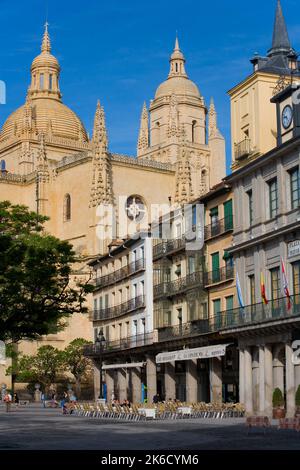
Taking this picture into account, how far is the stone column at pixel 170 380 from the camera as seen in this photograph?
5203 centimetres

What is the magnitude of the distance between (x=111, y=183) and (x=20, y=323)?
55238 mm

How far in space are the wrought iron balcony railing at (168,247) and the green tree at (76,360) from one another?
20.8 metres

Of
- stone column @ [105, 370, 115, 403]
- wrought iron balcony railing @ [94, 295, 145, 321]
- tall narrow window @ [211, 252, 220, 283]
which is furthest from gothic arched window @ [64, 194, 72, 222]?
tall narrow window @ [211, 252, 220, 283]

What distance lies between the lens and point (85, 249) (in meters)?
84.9

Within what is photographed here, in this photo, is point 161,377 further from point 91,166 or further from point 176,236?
point 91,166

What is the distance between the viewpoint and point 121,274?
62156 mm

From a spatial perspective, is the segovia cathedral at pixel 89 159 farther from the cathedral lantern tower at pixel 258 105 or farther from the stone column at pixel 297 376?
the stone column at pixel 297 376

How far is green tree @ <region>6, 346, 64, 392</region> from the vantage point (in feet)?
240

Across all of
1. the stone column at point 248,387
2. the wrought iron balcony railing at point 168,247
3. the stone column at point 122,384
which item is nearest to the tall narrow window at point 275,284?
the stone column at point 248,387

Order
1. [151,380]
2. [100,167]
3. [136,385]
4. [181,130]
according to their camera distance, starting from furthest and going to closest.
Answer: [181,130]
[100,167]
[136,385]
[151,380]

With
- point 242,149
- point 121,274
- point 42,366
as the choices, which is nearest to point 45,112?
point 42,366

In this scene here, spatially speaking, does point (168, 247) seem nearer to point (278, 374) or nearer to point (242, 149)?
point (242, 149)

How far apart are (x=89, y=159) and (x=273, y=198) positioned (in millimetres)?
51351

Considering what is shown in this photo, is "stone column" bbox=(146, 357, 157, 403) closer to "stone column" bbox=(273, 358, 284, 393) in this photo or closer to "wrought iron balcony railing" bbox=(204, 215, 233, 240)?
"wrought iron balcony railing" bbox=(204, 215, 233, 240)
